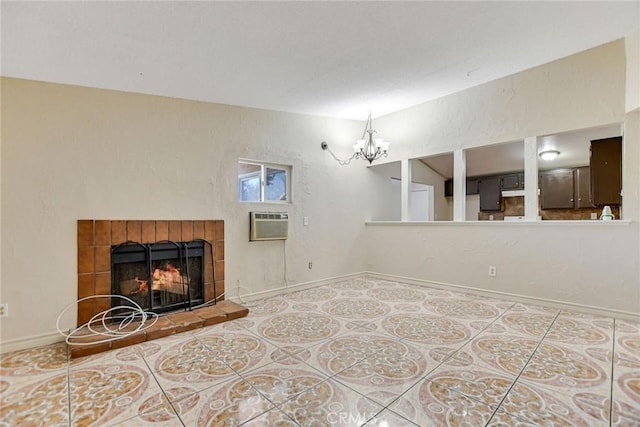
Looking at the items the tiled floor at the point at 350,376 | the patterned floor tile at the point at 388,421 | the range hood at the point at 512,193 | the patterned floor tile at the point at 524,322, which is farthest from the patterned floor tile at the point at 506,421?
the range hood at the point at 512,193


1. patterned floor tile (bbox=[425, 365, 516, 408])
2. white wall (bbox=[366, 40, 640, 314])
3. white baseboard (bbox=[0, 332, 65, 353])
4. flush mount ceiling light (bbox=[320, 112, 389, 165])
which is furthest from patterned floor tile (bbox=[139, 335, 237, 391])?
white wall (bbox=[366, 40, 640, 314])

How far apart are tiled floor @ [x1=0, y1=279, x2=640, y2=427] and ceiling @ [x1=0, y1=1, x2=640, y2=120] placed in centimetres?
238

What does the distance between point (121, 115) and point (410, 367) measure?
3.42 metres

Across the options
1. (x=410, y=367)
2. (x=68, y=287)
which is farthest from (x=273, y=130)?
(x=410, y=367)

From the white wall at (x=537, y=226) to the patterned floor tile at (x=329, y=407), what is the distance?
2.92 meters

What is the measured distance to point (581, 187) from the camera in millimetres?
5973

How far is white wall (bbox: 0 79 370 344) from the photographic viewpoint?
2525 millimetres

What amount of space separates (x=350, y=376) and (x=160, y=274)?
232 cm

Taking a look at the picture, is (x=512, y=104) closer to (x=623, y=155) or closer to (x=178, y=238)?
(x=623, y=155)

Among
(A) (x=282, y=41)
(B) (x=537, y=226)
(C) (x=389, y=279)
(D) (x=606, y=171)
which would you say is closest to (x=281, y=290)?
(C) (x=389, y=279)

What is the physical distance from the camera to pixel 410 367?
6.83 ft

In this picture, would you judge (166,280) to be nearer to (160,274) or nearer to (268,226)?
(160,274)

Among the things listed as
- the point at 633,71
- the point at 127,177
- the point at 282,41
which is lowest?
the point at 127,177

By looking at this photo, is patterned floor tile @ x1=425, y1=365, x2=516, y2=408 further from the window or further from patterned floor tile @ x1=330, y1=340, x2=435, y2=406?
the window
